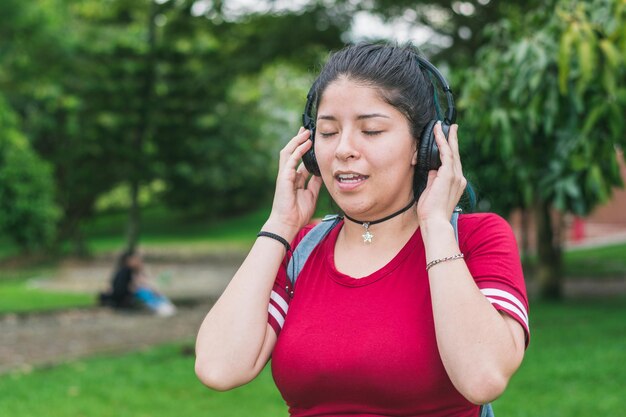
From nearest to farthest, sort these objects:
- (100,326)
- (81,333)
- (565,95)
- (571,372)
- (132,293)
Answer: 1. (565,95)
2. (571,372)
3. (81,333)
4. (100,326)
5. (132,293)

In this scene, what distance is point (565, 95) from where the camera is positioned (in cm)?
479

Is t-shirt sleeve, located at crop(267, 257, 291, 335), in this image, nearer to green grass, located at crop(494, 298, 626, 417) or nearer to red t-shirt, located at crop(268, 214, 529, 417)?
red t-shirt, located at crop(268, 214, 529, 417)

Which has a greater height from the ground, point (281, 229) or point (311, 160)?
point (311, 160)

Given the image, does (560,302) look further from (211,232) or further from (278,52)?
(211,232)

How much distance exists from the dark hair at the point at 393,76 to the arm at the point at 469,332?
0.32m

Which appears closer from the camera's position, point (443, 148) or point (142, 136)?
point (443, 148)

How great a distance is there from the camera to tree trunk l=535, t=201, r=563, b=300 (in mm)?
14438

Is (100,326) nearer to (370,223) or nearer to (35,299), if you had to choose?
(35,299)

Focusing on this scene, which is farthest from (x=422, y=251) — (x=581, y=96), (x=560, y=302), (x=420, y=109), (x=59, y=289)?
(x=59, y=289)

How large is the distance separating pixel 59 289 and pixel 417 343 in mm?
17226

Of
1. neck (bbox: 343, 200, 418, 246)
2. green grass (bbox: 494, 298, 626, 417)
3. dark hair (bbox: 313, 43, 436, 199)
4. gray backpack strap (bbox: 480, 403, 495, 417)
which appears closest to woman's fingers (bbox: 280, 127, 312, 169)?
dark hair (bbox: 313, 43, 436, 199)

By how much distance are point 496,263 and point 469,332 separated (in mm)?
192

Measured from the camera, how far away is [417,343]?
1.90 m

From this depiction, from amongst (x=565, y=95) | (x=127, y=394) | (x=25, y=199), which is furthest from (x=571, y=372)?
(x=25, y=199)
